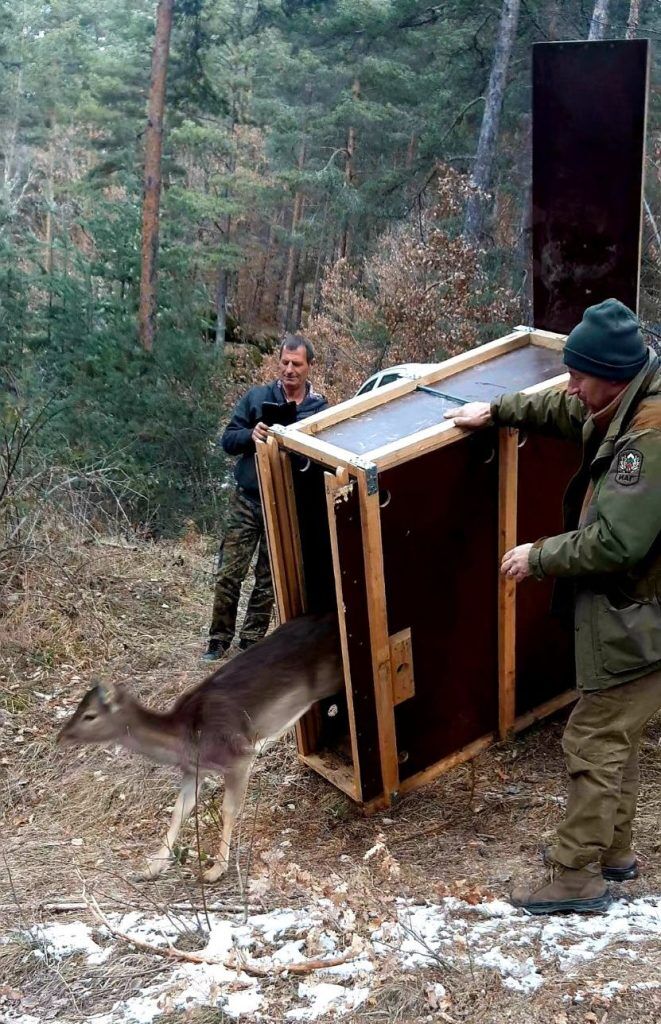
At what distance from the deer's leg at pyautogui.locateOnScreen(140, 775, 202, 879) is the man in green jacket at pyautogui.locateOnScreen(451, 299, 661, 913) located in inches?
61.2

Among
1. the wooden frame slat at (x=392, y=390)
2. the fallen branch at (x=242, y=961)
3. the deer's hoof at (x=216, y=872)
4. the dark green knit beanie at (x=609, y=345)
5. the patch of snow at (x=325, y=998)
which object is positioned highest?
the dark green knit beanie at (x=609, y=345)

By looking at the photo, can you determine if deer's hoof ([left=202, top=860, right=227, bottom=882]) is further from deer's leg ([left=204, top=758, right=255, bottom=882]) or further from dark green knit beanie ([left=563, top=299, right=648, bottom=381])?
dark green knit beanie ([left=563, top=299, right=648, bottom=381])

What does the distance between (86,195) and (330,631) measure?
969 inches

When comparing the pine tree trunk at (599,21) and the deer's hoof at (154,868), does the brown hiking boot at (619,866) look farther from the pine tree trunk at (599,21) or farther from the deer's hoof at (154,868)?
the pine tree trunk at (599,21)

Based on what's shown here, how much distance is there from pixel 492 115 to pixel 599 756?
685 inches

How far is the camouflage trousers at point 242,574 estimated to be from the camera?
6039mm

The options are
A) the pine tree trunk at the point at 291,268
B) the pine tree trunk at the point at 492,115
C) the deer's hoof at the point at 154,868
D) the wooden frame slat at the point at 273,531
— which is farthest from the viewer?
the pine tree trunk at the point at 291,268

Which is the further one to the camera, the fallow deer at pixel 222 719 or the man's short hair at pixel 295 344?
the man's short hair at pixel 295 344

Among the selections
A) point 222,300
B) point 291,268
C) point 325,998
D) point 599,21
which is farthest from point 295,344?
point 291,268

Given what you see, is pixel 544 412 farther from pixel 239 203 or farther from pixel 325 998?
pixel 239 203

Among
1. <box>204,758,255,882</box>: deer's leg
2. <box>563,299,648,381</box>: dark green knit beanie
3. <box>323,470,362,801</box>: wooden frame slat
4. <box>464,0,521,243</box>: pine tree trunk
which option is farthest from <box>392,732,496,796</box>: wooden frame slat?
<box>464,0,521,243</box>: pine tree trunk

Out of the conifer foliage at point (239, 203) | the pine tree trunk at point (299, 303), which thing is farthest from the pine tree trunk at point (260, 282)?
the pine tree trunk at point (299, 303)

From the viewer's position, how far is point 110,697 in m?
4.39

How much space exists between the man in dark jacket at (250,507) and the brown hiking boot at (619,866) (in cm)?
275
